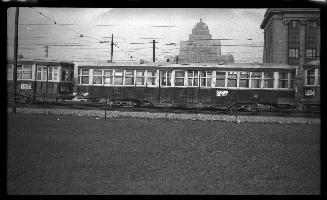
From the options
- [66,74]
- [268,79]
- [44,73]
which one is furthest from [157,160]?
[44,73]

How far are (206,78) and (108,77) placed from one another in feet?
17.1

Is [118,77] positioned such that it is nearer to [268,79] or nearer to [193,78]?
[193,78]

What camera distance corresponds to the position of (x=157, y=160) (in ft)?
21.5

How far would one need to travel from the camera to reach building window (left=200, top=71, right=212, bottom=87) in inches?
616

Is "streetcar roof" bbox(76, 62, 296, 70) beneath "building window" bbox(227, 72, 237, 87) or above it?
above

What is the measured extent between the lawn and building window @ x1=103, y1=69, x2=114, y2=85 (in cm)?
546

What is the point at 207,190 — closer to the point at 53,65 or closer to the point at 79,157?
the point at 79,157

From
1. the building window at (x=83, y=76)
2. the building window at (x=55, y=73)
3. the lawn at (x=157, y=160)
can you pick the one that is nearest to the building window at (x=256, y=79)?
the lawn at (x=157, y=160)

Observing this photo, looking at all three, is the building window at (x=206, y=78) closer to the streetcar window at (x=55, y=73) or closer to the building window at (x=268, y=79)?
the building window at (x=268, y=79)

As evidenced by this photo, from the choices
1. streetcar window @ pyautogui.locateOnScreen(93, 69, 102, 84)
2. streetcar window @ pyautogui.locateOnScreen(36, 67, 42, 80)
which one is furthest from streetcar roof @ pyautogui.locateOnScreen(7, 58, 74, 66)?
streetcar window @ pyautogui.locateOnScreen(93, 69, 102, 84)

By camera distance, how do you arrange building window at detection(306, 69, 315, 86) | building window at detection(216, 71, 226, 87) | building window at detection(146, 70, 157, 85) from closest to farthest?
building window at detection(306, 69, 315, 86) → building window at detection(216, 71, 226, 87) → building window at detection(146, 70, 157, 85)

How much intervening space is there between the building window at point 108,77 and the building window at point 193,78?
4090mm

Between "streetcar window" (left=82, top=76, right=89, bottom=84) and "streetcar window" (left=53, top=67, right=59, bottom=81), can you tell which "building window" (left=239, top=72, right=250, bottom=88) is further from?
"streetcar window" (left=53, top=67, right=59, bottom=81)
